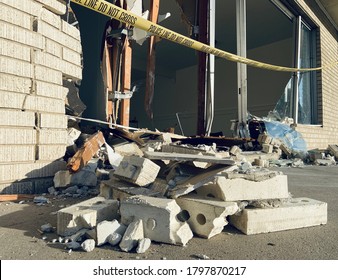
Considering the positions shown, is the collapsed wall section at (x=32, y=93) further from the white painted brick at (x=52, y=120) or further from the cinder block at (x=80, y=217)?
the cinder block at (x=80, y=217)

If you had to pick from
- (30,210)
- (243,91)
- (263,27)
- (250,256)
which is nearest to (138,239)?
(250,256)

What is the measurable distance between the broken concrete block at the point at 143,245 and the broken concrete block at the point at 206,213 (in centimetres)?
36

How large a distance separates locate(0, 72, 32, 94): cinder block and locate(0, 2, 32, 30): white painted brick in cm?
51

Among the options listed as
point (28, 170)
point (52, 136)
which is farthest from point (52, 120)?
point (28, 170)

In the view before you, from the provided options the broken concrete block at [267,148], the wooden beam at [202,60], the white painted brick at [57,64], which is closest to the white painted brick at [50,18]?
the white painted brick at [57,64]

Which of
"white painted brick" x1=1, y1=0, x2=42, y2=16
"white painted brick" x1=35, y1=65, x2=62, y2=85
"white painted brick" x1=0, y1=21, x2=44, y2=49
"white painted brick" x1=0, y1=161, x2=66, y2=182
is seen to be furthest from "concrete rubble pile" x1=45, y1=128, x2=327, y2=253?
"white painted brick" x1=1, y1=0, x2=42, y2=16

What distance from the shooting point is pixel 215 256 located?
1.44 metres

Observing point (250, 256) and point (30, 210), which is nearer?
point (250, 256)

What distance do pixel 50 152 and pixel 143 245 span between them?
1795 mm

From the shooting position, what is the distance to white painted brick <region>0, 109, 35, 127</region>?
244 centimetres

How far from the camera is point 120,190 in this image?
2.03 m
